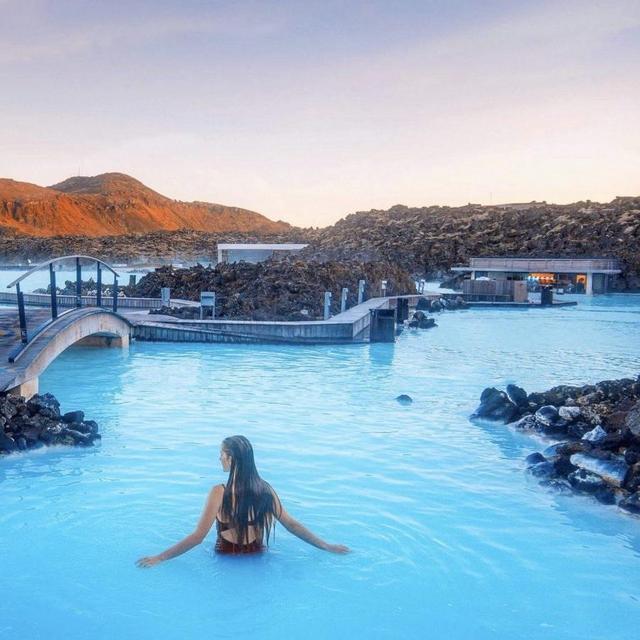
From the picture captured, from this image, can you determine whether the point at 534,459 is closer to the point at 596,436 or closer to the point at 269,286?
the point at 596,436

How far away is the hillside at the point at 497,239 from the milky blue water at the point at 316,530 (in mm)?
40881

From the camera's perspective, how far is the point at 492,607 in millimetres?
5094

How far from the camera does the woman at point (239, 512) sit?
4539 millimetres

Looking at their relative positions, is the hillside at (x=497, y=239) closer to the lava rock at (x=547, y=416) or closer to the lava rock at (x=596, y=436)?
the lava rock at (x=547, y=416)

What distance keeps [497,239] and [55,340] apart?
61.2 metres

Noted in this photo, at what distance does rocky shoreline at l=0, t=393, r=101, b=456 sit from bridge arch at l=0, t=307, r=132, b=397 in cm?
29

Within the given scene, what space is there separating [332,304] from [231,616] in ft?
61.6

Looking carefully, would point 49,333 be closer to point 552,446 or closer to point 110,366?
point 110,366

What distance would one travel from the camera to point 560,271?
148 ft

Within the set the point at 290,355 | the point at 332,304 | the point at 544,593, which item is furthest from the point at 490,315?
the point at 544,593

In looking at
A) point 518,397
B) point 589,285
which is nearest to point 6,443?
point 518,397

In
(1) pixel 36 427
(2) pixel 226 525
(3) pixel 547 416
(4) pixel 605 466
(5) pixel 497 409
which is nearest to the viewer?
(2) pixel 226 525

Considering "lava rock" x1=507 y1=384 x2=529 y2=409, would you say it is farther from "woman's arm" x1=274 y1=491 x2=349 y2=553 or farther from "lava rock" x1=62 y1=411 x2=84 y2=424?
"woman's arm" x1=274 y1=491 x2=349 y2=553

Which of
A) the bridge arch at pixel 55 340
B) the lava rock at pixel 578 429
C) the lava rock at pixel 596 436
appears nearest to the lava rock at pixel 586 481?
the lava rock at pixel 596 436
